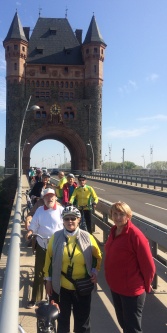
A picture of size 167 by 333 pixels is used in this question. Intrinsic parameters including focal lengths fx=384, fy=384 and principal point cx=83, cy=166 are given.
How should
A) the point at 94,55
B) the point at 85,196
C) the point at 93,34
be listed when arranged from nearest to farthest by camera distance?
1. the point at 85,196
2. the point at 94,55
3. the point at 93,34

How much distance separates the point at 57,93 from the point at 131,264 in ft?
202

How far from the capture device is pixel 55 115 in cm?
6316

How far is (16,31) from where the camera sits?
61.7 meters

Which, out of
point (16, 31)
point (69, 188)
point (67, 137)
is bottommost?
point (69, 188)

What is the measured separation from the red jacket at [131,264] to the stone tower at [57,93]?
58282mm

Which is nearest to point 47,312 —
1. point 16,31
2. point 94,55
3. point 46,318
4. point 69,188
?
point 46,318

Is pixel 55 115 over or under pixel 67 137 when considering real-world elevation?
over

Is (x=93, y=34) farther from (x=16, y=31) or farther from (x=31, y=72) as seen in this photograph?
(x=16, y=31)

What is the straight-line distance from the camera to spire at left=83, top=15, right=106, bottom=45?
203 feet

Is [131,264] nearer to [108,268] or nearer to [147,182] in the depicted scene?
[108,268]

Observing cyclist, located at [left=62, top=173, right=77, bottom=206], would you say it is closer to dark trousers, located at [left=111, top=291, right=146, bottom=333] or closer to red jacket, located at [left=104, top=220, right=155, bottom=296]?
red jacket, located at [left=104, top=220, right=155, bottom=296]

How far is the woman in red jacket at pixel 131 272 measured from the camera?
12.1 feet

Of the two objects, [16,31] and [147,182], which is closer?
[147,182]

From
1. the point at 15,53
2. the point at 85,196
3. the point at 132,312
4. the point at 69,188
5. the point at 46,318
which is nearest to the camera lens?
the point at 46,318
